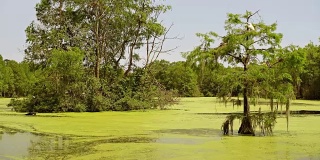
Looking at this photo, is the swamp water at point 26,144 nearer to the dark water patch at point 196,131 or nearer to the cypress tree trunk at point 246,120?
the dark water patch at point 196,131

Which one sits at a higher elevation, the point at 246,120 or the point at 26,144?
the point at 246,120

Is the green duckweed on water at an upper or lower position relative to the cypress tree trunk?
lower

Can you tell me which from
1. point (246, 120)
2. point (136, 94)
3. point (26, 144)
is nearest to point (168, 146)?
point (246, 120)

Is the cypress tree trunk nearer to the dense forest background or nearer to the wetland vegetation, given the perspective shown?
the wetland vegetation

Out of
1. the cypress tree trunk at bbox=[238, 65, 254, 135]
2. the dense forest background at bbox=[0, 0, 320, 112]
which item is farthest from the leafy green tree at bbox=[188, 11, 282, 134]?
the dense forest background at bbox=[0, 0, 320, 112]

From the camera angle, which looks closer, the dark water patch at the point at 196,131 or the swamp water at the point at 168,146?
the swamp water at the point at 168,146

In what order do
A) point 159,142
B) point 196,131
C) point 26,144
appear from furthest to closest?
point 196,131, point 159,142, point 26,144

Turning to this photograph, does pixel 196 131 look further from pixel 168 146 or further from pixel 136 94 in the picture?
pixel 136 94

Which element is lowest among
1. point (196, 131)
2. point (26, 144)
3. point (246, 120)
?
point (26, 144)

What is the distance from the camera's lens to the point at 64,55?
803 inches

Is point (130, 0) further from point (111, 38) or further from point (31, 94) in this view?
point (31, 94)

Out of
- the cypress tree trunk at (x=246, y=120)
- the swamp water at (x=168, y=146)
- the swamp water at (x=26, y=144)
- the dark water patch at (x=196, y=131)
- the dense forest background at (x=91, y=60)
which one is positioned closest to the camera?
the swamp water at (x=168, y=146)

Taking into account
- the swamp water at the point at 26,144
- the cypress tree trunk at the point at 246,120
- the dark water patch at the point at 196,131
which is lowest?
the swamp water at the point at 26,144

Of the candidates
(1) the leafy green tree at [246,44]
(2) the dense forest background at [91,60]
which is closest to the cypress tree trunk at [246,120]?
(1) the leafy green tree at [246,44]
